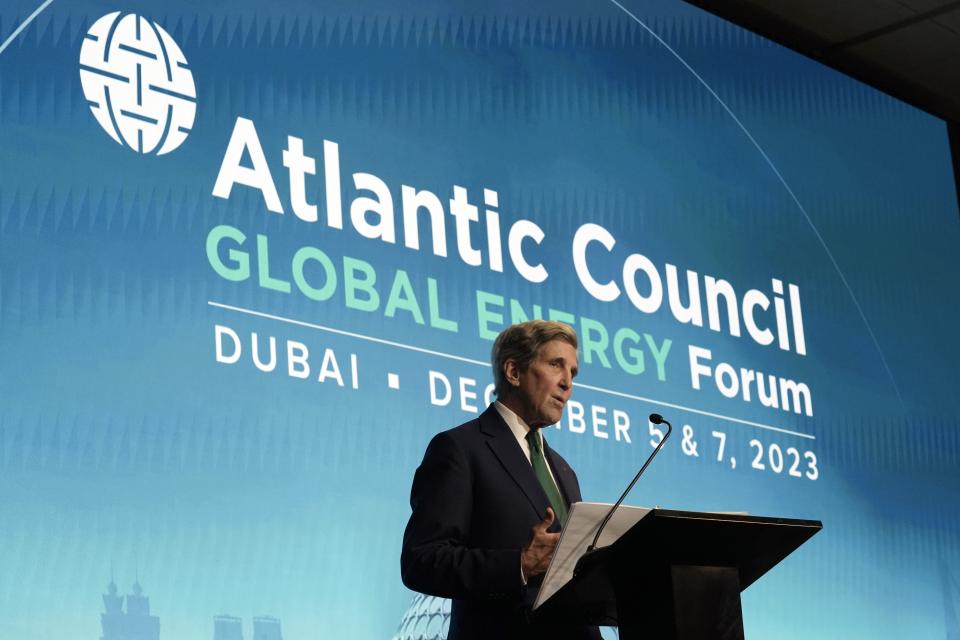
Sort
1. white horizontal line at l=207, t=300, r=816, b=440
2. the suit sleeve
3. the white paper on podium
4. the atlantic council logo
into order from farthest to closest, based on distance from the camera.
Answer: white horizontal line at l=207, t=300, r=816, b=440, the atlantic council logo, the suit sleeve, the white paper on podium

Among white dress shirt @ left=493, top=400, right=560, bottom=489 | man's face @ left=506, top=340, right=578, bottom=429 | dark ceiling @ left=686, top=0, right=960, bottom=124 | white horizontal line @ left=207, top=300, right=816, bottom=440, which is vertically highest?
dark ceiling @ left=686, top=0, right=960, bottom=124

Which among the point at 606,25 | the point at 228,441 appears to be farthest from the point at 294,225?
the point at 606,25

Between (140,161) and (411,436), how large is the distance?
1034mm

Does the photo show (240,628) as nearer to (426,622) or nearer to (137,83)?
(426,622)

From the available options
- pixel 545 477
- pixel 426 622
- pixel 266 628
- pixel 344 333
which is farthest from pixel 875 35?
pixel 266 628

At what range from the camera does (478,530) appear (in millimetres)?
2482

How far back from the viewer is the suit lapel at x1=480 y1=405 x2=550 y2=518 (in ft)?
8.32

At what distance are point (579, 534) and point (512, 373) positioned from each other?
559 millimetres

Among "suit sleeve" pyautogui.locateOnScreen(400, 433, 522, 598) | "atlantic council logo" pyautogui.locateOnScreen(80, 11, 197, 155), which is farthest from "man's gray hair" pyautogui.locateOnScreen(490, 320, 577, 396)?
"atlantic council logo" pyautogui.locateOnScreen(80, 11, 197, 155)

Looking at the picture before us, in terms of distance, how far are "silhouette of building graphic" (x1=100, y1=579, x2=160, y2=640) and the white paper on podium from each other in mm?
1105

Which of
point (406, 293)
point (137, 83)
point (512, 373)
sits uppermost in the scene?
point (137, 83)

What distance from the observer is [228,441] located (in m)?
3.21

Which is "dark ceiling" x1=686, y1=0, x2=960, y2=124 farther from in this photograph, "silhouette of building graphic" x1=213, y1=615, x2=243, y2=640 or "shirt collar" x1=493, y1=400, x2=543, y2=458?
"silhouette of building graphic" x1=213, y1=615, x2=243, y2=640

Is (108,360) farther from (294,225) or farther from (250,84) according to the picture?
(250,84)
